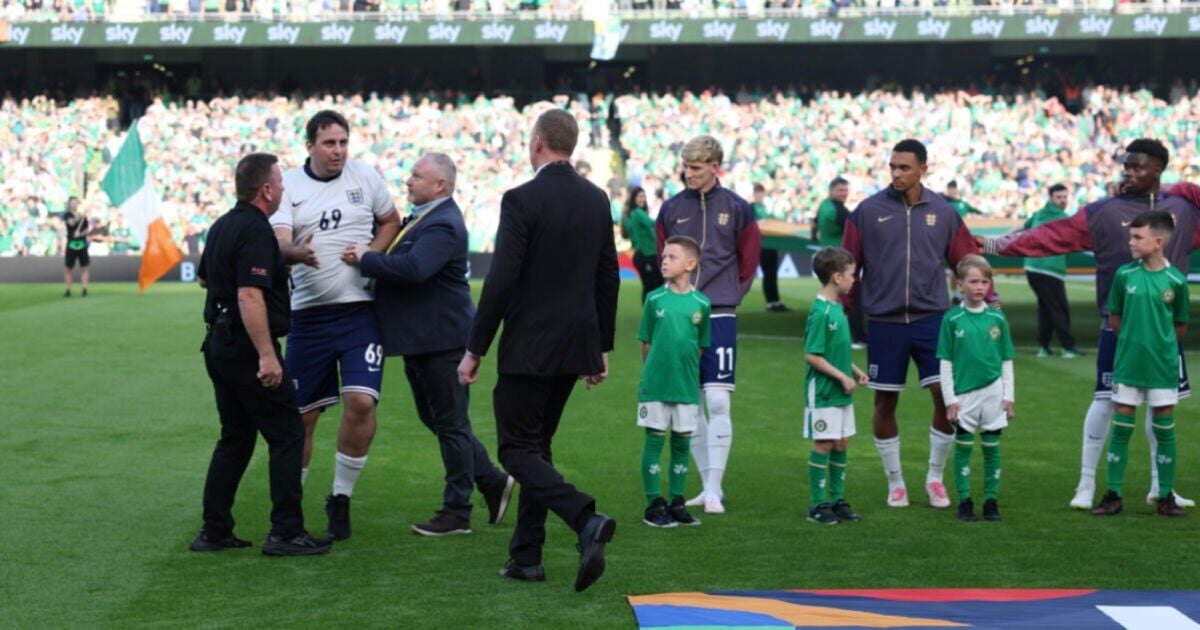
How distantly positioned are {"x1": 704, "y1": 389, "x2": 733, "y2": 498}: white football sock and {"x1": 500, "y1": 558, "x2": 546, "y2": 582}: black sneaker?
1.95 metres

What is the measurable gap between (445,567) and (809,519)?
2.07 m

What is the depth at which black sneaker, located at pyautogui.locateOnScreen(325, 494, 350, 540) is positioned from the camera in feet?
24.6

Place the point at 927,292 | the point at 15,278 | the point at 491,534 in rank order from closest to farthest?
the point at 491,534 < the point at 927,292 < the point at 15,278

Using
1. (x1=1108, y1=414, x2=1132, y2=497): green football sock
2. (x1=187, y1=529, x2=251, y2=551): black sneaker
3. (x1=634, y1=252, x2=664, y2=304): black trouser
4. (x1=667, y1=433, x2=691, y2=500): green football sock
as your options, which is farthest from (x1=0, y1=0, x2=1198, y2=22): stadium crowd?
(x1=187, y1=529, x2=251, y2=551): black sneaker

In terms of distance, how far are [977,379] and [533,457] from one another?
106 inches

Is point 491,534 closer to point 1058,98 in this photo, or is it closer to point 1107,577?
point 1107,577

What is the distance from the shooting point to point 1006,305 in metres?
25.5

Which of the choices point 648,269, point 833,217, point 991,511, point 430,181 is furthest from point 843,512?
point 648,269

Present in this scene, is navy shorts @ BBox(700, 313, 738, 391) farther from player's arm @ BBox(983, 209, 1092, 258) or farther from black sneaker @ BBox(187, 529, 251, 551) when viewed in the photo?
black sneaker @ BBox(187, 529, 251, 551)

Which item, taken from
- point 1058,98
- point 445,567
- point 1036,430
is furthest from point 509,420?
point 1058,98

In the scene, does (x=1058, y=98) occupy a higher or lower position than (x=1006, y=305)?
higher

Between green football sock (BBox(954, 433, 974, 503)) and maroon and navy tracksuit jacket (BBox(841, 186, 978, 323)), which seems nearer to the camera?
green football sock (BBox(954, 433, 974, 503))

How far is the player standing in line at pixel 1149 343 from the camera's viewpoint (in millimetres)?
7902

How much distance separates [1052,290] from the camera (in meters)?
16.5
